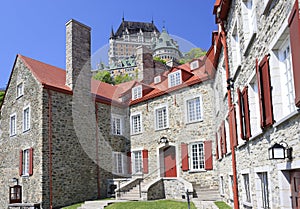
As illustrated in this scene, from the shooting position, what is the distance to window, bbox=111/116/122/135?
20109mm

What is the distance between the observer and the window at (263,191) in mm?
6775

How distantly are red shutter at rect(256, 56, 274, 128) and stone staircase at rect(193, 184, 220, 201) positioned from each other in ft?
30.0

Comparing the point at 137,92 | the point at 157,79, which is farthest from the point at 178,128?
the point at 157,79

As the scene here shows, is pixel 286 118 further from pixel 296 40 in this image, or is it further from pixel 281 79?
pixel 296 40

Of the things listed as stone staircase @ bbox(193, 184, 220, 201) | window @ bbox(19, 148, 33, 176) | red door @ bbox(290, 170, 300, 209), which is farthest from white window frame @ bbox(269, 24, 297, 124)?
window @ bbox(19, 148, 33, 176)

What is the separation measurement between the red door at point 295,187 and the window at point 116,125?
1543 centimetres

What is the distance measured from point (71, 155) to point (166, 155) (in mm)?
5150

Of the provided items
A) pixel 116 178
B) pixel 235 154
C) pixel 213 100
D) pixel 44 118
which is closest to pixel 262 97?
pixel 235 154

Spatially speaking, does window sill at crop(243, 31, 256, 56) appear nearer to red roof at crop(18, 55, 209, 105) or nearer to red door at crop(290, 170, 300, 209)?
red door at crop(290, 170, 300, 209)

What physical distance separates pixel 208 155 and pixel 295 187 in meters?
10.9

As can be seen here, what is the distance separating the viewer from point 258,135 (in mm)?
6898

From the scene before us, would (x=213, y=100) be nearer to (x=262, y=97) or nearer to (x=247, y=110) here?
(x=247, y=110)

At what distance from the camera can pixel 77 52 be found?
1845 cm

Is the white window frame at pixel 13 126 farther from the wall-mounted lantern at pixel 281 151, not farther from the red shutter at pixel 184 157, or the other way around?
the wall-mounted lantern at pixel 281 151
